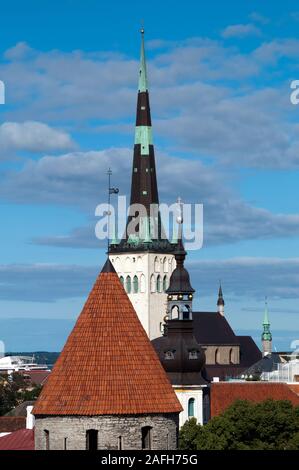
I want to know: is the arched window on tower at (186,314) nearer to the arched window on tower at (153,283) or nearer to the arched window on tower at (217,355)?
the arched window on tower at (153,283)

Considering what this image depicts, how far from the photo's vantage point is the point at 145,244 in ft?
406

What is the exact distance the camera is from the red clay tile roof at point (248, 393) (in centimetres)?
7719

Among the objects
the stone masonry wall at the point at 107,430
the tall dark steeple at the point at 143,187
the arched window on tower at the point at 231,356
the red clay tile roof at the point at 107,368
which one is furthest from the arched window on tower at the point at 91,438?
the arched window on tower at the point at 231,356

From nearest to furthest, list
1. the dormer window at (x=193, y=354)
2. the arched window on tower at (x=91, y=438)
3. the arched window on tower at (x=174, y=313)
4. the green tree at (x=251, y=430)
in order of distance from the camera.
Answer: the arched window on tower at (x=91, y=438) → the green tree at (x=251, y=430) → the dormer window at (x=193, y=354) → the arched window on tower at (x=174, y=313)

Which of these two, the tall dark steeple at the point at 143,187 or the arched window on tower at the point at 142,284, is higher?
the tall dark steeple at the point at 143,187

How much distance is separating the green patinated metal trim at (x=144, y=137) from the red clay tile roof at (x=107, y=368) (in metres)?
93.8

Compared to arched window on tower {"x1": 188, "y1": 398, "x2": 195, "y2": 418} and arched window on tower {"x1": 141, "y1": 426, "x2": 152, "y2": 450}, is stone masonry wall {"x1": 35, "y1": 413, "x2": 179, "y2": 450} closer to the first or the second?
arched window on tower {"x1": 141, "y1": 426, "x2": 152, "y2": 450}

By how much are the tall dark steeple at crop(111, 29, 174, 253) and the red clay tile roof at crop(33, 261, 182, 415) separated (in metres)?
92.2

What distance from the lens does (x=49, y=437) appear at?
84.1ft

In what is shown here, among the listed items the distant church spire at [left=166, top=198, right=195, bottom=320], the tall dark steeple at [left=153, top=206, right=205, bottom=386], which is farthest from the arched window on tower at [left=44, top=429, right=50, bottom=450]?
the distant church spire at [left=166, top=198, right=195, bottom=320]

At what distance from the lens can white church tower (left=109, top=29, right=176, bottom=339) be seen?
119625mm

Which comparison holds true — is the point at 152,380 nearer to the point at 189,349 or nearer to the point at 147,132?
the point at 189,349

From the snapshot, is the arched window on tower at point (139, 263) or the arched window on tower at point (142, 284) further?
the arched window on tower at point (142, 284)
